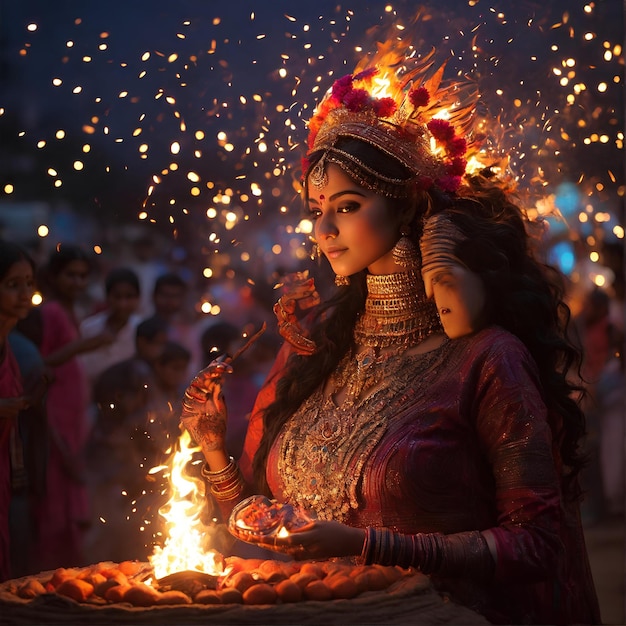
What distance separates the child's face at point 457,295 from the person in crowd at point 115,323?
63.4 inches

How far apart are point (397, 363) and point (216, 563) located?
0.66m

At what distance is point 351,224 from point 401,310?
0.85 ft

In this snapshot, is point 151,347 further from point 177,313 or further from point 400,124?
point 400,124

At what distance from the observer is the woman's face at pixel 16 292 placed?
312 cm

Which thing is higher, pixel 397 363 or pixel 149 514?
pixel 397 363

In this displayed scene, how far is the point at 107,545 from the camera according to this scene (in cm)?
354

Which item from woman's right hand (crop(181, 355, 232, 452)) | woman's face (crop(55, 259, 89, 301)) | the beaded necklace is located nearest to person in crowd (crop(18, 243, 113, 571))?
woman's face (crop(55, 259, 89, 301))

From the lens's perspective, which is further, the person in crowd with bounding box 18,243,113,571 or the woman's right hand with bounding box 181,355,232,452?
the person in crowd with bounding box 18,243,113,571

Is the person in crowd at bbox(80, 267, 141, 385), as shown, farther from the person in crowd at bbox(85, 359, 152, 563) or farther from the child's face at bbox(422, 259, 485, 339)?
the child's face at bbox(422, 259, 485, 339)

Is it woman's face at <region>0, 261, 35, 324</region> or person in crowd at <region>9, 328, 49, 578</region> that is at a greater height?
woman's face at <region>0, 261, 35, 324</region>

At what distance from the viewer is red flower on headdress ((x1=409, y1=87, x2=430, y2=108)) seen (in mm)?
2568

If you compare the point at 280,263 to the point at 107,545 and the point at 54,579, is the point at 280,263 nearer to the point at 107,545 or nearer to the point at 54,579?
A: the point at 107,545

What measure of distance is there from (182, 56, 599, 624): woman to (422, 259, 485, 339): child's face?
0.05 meters

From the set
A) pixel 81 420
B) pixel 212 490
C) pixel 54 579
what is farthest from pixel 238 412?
pixel 54 579
